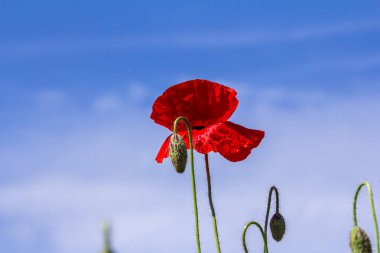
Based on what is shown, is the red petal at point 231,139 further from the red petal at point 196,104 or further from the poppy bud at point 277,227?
the poppy bud at point 277,227

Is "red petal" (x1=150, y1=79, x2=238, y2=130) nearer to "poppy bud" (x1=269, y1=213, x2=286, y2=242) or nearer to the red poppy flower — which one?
the red poppy flower

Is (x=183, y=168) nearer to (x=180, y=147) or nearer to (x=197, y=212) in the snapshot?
(x=180, y=147)

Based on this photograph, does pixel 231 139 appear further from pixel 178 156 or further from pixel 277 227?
pixel 178 156

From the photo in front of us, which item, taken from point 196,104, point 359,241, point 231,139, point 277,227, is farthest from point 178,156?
point 359,241

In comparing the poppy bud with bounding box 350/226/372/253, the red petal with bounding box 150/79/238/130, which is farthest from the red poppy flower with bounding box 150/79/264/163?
the poppy bud with bounding box 350/226/372/253

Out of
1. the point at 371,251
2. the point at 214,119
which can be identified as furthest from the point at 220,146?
the point at 371,251

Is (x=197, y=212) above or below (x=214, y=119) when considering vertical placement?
below
